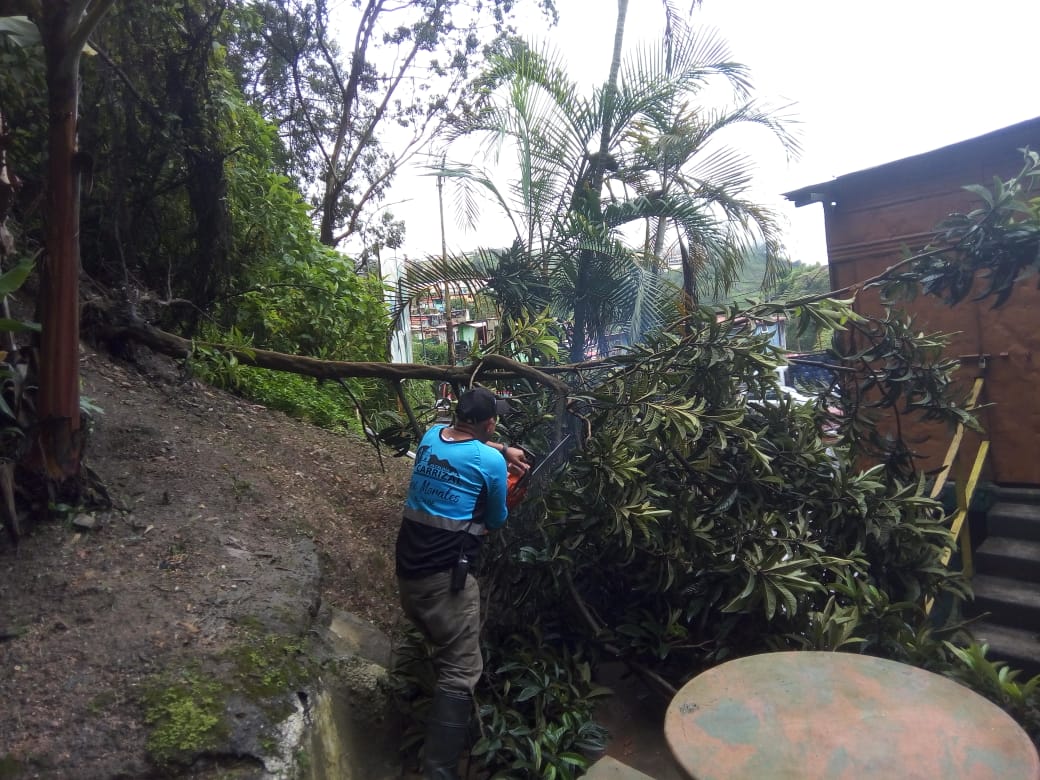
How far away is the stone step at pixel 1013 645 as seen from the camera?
4.35 metres

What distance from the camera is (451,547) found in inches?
137

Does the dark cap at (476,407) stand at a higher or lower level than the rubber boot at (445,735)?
higher

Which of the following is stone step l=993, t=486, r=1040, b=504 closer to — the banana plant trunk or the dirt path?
the dirt path

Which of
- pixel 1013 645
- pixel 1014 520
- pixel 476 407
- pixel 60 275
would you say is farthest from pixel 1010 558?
pixel 60 275

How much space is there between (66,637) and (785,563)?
3.28 meters

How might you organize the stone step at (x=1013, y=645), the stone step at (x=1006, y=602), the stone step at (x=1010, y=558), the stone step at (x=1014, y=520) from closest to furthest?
the stone step at (x=1013, y=645) < the stone step at (x=1006, y=602) < the stone step at (x=1010, y=558) < the stone step at (x=1014, y=520)

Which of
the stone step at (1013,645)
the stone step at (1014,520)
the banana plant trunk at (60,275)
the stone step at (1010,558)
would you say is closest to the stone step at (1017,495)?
the stone step at (1014,520)

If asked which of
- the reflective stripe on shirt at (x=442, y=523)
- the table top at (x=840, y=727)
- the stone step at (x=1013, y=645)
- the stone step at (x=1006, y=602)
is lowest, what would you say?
the stone step at (x=1013, y=645)

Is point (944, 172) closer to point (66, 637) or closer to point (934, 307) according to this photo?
point (934, 307)

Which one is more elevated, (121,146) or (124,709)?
(121,146)

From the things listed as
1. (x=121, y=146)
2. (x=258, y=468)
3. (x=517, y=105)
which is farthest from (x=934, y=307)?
(x=121, y=146)

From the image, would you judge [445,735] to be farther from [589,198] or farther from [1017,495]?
[589,198]

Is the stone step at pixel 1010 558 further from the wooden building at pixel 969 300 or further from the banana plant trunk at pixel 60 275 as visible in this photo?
the banana plant trunk at pixel 60 275

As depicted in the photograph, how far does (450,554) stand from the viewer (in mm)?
3471
